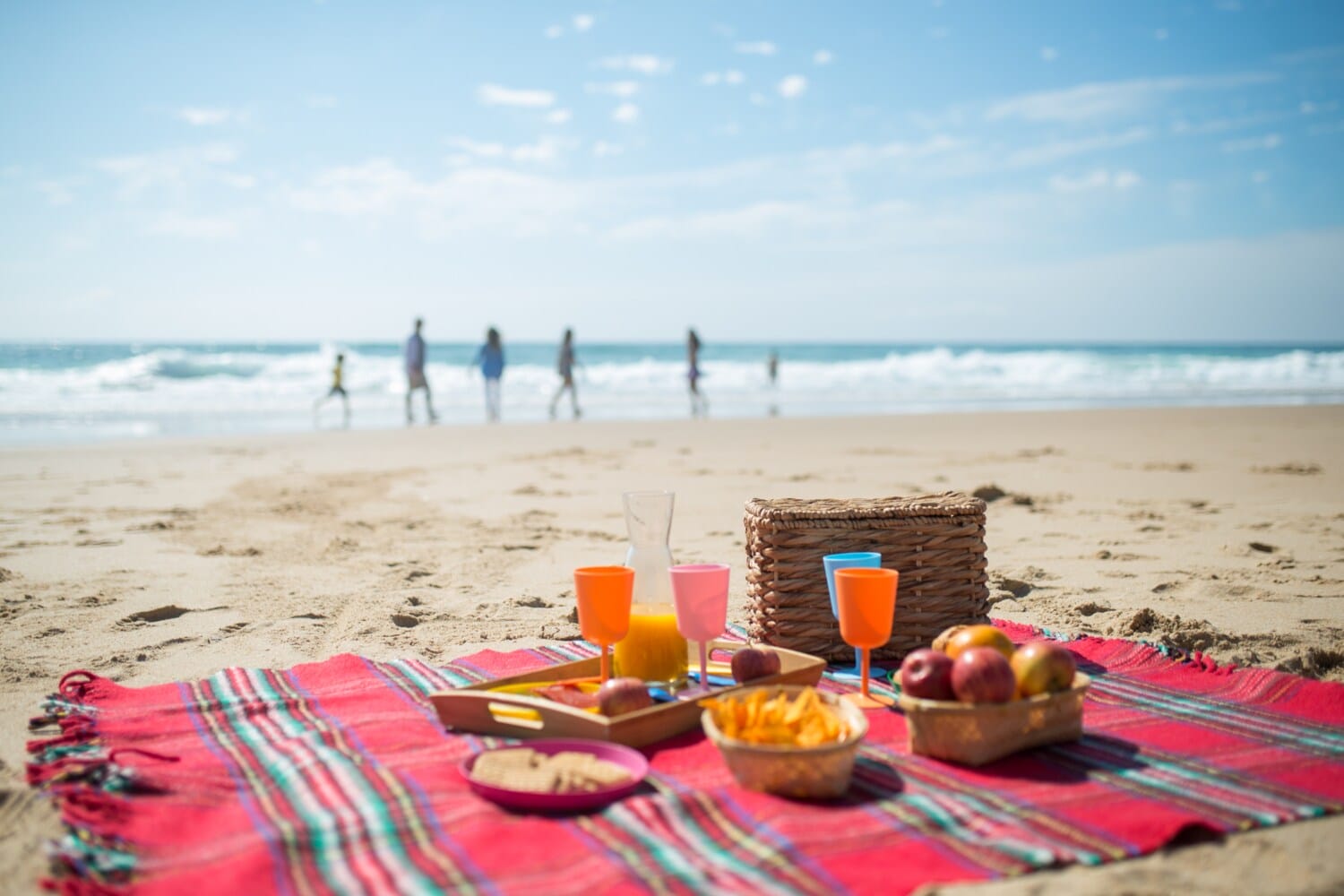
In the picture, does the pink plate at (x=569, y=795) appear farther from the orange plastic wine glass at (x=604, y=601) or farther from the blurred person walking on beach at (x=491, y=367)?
the blurred person walking on beach at (x=491, y=367)

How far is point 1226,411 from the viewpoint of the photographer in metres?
15.1

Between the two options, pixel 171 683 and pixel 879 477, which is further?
pixel 879 477

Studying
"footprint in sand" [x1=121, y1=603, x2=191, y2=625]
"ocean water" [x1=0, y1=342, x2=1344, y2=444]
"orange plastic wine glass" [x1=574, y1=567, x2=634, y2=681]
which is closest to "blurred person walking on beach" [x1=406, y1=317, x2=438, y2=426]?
"ocean water" [x1=0, y1=342, x2=1344, y2=444]

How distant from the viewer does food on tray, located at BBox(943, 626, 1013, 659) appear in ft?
7.68

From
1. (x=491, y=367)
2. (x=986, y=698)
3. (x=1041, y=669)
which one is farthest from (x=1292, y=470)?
(x=491, y=367)

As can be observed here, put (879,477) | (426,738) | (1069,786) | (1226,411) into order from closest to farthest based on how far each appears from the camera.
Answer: (1069,786) < (426,738) < (879,477) < (1226,411)

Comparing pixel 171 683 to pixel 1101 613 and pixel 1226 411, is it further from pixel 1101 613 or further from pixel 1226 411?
pixel 1226 411

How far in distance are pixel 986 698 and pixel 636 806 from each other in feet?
2.64

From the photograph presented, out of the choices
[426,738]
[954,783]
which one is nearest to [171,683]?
[426,738]

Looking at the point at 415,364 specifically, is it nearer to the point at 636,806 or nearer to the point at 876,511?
the point at 876,511

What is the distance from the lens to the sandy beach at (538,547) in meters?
3.28

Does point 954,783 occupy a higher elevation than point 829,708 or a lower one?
lower

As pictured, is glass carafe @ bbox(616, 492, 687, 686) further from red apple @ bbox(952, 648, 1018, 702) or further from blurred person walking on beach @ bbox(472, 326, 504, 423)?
blurred person walking on beach @ bbox(472, 326, 504, 423)

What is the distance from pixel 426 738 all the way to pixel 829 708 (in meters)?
1.02
